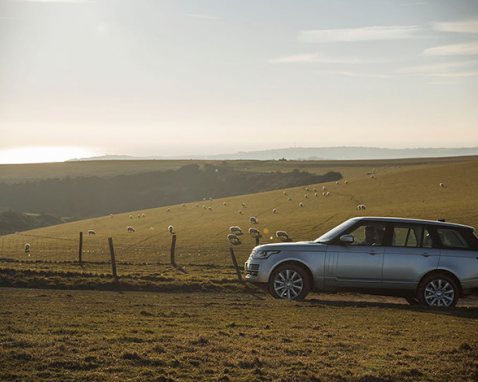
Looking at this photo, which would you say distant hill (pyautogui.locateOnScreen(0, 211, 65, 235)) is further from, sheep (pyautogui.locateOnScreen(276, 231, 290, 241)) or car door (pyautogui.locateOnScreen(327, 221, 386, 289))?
car door (pyautogui.locateOnScreen(327, 221, 386, 289))

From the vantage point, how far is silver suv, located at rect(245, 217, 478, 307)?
18.3m

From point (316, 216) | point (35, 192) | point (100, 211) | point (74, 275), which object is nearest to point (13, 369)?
point (74, 275)

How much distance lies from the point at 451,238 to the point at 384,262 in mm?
1868

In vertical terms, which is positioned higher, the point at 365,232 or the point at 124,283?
the point at 365,232

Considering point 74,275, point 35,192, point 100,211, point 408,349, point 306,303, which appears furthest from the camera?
point 35,192

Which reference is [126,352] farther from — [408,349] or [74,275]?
[74,275]

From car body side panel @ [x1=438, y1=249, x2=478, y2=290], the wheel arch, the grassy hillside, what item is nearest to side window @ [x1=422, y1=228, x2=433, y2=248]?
car body side panel @ [x1=438, y1=249, x2=478, y2=290]

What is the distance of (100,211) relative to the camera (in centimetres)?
13700

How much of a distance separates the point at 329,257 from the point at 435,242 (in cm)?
274

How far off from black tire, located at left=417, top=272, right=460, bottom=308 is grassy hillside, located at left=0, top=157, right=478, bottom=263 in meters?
20.7

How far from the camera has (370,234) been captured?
61.4 feet

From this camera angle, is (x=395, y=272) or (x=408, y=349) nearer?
(x=408, y=349)

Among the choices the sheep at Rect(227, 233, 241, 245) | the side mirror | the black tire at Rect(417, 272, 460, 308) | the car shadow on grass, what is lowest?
the sheep at Rect(227, 233, 241, 245)

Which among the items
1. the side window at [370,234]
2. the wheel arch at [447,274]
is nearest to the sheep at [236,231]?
the side window at [370,234]
